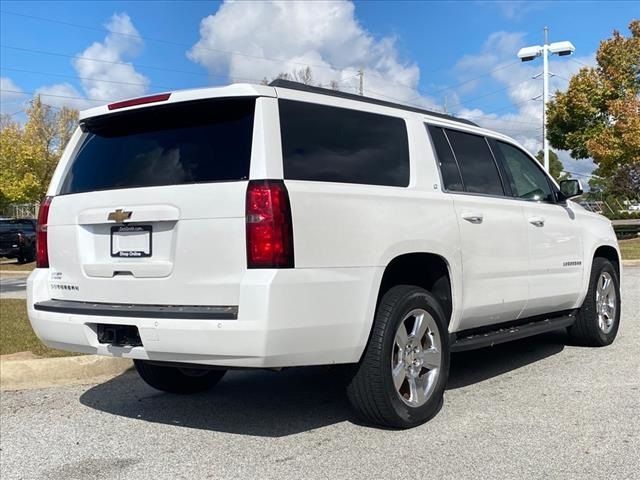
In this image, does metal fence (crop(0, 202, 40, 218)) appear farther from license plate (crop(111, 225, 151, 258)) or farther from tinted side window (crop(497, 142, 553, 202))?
license plate (crop(111, 225, 151, 258))

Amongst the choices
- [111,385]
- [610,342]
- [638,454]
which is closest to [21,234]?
[111,385]

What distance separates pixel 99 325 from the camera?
408 cm

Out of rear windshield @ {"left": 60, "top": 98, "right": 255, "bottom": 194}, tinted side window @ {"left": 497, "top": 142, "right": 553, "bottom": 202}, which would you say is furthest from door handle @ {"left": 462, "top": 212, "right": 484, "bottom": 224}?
rear windshield @ {"left": 60, "top": 98, "right": 255, "bottom": 194}

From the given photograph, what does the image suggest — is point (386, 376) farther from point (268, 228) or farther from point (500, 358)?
point (500, 358)

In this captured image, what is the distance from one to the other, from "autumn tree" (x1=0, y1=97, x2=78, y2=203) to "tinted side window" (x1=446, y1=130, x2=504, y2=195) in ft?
111

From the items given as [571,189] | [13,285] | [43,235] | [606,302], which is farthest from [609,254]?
[13,285]

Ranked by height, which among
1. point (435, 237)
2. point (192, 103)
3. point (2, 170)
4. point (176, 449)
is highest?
point (2, 170)

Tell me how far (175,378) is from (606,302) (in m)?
4.39

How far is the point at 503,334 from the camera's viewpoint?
17.1ft

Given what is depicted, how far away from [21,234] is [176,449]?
23.5 meters

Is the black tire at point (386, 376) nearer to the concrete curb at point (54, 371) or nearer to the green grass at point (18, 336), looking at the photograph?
the concrete curb at point (54, 371)

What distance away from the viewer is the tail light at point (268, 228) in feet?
11.6

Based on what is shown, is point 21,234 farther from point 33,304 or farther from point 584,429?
point 584,429

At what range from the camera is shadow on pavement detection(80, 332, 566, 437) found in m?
4.61
